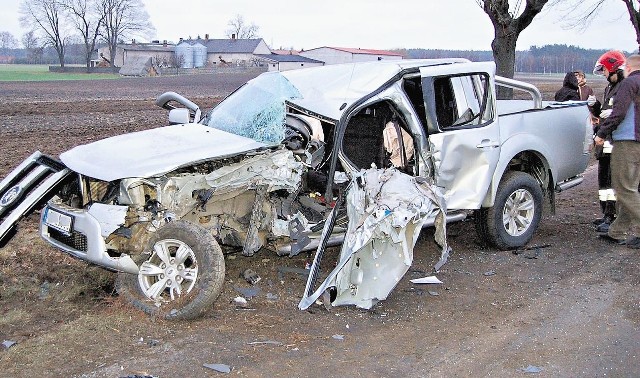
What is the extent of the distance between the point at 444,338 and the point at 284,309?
4.30 feet

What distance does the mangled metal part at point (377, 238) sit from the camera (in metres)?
5.25

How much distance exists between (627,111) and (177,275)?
5.04 metres

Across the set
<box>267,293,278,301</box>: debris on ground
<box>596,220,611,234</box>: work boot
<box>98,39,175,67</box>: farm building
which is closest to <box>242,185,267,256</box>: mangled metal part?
<box>267,293,278,301</box>: debris on ground

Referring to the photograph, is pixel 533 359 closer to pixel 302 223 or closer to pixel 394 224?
pixel 394 224

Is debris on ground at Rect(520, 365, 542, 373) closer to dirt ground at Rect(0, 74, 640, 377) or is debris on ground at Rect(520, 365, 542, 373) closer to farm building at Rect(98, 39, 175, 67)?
dirt ground at Rect(0, 74, 640, 377)

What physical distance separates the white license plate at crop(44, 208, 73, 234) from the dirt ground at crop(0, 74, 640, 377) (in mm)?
637

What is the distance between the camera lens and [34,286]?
5.89 m

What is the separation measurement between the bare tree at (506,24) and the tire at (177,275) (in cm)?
965

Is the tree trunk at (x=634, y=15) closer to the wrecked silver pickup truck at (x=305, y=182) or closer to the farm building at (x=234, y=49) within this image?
the wrecked silver pickup truck at (x=305, y=182)

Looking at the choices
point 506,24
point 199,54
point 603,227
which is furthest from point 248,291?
point 199,54

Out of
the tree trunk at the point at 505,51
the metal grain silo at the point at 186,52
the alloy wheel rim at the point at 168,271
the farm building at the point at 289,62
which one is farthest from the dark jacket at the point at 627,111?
the metal grain silo at the point at 186,52

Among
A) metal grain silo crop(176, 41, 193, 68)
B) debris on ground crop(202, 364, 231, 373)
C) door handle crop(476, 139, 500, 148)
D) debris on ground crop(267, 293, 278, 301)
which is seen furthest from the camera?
metal grain silo crop(176, 41, 193, 68)

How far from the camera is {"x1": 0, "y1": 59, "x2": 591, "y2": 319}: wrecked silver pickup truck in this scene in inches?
207

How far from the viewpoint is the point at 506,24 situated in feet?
43.5
